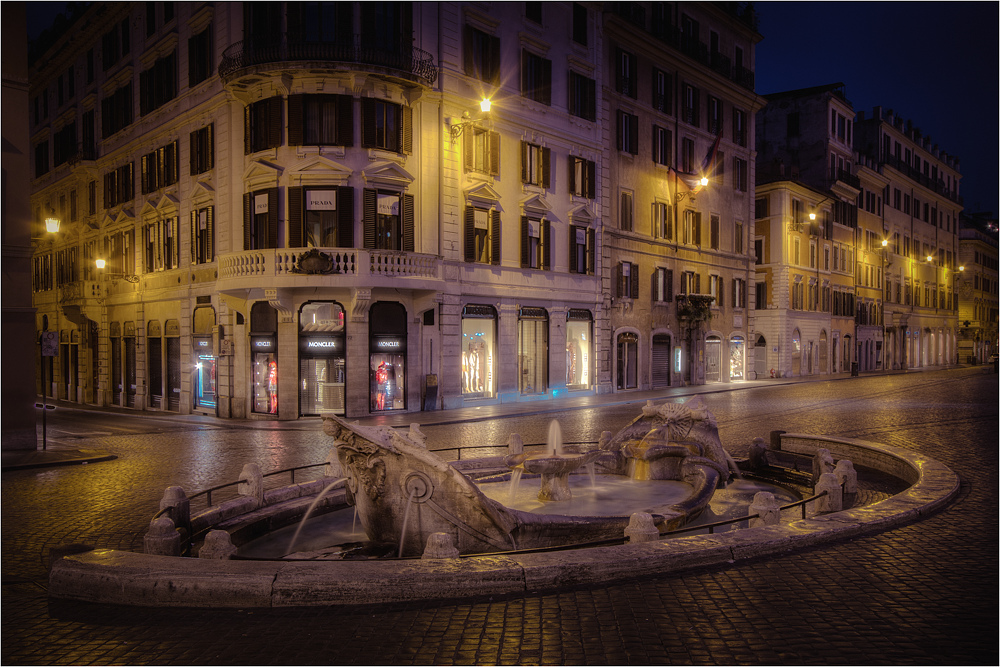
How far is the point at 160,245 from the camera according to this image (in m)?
28.5

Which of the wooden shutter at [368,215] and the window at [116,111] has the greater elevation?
the window at [116,111]

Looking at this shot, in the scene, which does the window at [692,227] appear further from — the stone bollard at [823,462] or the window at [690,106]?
the stone bollard at [823,462]

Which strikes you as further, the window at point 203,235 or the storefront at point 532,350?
the storefront at point 532,350

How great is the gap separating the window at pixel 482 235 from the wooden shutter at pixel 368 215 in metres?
3.99

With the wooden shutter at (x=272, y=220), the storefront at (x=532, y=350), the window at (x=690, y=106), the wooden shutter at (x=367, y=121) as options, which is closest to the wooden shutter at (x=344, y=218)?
the wooden shutter at (x=367, y=121)

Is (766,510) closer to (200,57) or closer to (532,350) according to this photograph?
(532,350)

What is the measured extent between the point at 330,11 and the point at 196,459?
50.2 ft

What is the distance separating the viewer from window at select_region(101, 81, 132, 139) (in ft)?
99.6

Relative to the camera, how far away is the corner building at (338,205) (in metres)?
22.5

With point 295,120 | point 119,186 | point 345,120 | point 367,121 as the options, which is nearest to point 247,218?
point 295,120

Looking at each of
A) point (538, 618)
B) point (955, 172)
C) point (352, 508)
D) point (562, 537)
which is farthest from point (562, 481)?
point (955, 172)

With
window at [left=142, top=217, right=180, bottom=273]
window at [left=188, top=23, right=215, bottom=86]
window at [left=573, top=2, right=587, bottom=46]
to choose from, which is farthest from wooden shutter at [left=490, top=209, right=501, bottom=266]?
window at [left=142, top=217, right=180, bottom=273]

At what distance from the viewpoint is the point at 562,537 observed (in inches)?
322

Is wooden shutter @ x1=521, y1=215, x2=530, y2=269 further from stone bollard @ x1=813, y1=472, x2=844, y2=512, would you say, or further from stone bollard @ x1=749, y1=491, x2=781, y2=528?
stone bollard @ x1=749, y1=491, x2=781, y2=528
